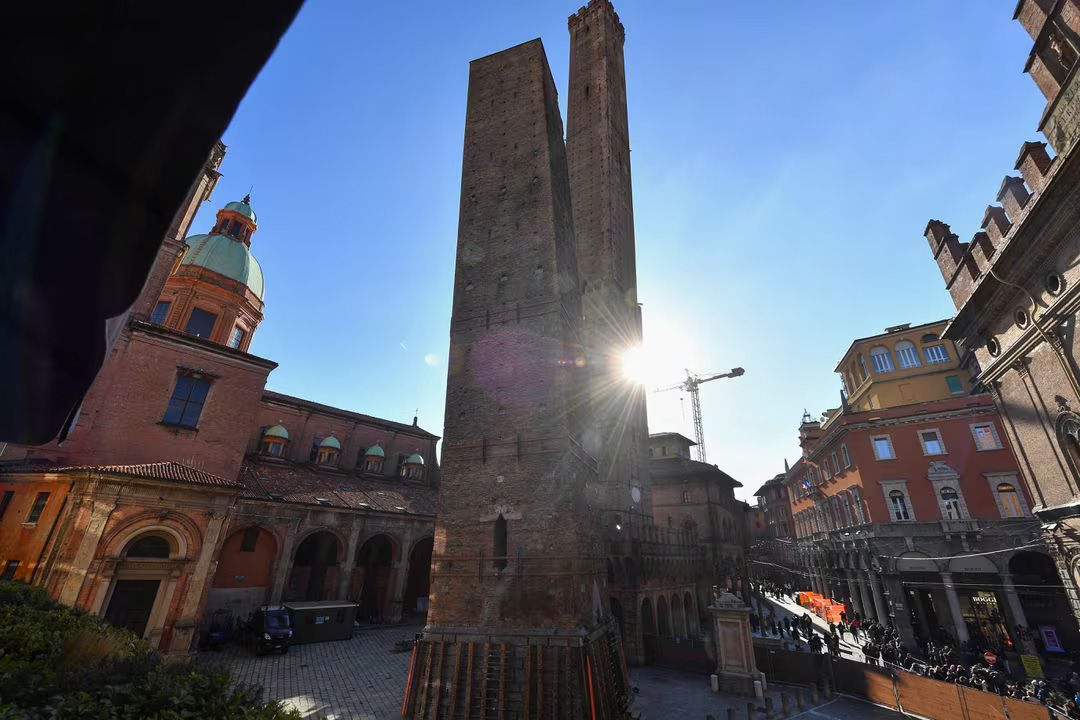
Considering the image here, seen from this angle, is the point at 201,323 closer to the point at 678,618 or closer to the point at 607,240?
the point at 607,240

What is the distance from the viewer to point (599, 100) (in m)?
33.1

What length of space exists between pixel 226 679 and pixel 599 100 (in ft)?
118

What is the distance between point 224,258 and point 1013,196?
37.3 metres

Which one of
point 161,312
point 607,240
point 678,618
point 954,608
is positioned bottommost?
point 678,618

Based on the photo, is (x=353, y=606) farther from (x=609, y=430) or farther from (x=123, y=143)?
(x=123, y=143)

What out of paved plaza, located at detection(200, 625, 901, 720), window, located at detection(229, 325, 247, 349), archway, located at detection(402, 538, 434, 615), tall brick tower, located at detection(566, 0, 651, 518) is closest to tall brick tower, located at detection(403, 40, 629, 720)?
paved plaza, located at detection(200, 625, 901, 720)

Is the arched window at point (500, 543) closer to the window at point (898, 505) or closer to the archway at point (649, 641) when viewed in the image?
the archway at point (649, 641)

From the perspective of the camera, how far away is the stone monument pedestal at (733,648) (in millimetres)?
15719

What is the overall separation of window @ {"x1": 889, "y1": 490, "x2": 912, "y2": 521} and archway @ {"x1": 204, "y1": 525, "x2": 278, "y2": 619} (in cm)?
3132

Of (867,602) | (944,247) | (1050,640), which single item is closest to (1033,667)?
(1050,640)

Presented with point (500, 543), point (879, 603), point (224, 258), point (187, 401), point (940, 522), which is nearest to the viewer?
point (500, 543)

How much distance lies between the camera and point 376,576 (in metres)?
27.8

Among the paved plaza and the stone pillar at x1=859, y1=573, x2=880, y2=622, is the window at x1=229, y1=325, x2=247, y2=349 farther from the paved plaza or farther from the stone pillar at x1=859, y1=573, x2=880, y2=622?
the stone pillar at x1=859, y1=573, x2=880, y2=622

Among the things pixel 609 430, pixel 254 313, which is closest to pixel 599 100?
pixel 609 430
